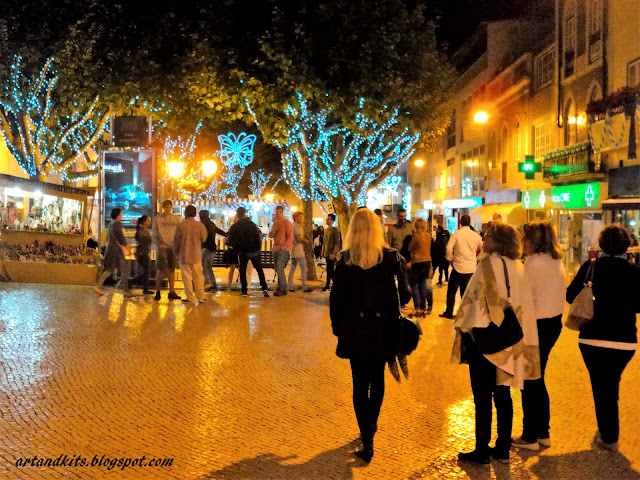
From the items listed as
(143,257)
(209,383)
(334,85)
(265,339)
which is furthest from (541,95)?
(209,383)

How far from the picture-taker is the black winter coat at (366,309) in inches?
205

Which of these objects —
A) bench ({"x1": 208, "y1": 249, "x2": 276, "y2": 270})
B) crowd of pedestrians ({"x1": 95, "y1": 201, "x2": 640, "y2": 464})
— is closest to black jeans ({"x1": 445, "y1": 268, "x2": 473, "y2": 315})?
crowd of pedestrians ({"x1": 95, "y1": 201, "x2": 640, "y2": 464})

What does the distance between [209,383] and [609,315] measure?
383cm

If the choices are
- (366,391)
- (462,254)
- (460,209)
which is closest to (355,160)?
(460,209)

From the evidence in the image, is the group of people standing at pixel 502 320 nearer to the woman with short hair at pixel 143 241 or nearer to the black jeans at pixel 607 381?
the black jeans at pixel 607 381

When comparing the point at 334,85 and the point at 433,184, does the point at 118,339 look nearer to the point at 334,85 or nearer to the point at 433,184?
the point at 334,85

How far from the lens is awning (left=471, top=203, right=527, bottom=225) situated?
2817 cm

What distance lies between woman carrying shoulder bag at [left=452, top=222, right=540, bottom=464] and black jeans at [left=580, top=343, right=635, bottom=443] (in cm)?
51

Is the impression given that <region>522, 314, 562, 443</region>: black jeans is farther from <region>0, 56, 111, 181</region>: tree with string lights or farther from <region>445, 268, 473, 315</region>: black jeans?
<region>0, 56, 111, 181</region>: tree with string lights

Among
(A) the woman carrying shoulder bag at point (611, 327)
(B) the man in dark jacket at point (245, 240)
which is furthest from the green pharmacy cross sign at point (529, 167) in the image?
(A) the woman carrying shoulder bag at point (611, 327)

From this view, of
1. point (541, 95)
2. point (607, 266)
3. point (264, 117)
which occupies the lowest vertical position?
point (607, 266)

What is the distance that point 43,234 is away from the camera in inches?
728

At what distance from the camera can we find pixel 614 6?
2028cm

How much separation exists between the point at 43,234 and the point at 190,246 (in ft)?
22.6
